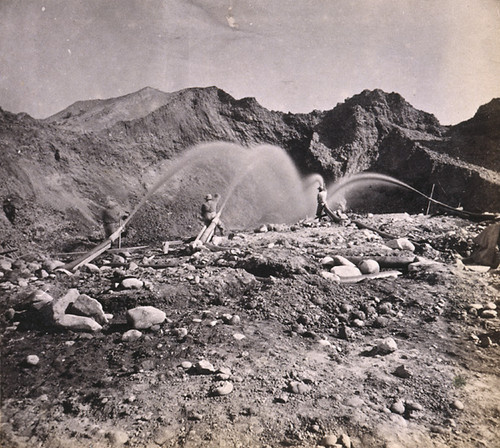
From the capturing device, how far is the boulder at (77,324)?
3079 millimetres

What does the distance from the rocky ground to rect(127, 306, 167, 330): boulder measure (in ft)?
0.03

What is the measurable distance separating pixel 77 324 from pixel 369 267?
144 inches

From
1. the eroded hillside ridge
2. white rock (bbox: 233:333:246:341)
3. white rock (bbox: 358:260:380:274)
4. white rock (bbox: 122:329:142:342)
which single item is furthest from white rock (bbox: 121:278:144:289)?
the eroded hillside ridge

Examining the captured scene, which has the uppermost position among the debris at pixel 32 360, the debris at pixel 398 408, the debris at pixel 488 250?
the debris at pixel 488 250

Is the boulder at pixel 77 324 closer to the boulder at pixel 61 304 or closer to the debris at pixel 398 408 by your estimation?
the boulder at pixel 61 304

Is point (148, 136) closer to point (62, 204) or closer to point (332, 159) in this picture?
point (62, 204)

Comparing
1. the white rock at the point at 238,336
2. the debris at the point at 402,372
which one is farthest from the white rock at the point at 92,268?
the debris at the point at 402,372

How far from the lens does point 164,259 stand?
19.0 ft

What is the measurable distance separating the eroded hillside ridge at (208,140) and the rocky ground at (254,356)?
206 inches

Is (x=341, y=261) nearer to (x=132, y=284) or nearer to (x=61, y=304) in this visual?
(x=132, y=284)

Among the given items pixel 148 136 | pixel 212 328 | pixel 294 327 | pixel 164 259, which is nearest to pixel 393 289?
pixel 294 327

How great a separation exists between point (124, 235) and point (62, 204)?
6.07ft

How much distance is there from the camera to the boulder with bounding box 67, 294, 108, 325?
3.24 m

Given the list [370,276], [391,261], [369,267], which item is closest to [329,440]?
[370,276]
